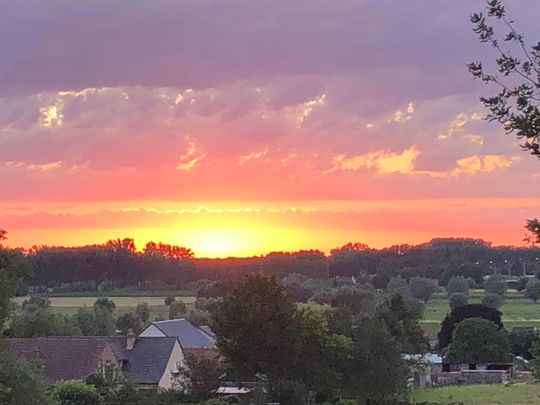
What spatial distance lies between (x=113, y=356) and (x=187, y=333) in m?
18.6

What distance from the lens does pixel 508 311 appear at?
10900cm

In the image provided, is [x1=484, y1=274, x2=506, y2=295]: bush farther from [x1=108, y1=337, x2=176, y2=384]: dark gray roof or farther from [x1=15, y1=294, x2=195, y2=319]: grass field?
[x1=108, y1=337, x2=176, y2=384]: dark gray roof

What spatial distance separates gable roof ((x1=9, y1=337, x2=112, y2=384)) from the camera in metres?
48.8

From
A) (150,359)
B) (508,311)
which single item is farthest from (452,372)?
(508,311)

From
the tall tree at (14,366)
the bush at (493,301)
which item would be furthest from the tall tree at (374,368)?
the bush at (493,301)

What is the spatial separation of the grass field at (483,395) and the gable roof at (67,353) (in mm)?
17216

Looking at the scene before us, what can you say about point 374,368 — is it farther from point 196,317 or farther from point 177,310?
point 177,310

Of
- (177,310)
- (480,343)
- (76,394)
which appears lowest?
(480,343)

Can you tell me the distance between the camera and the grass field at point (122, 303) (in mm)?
95006

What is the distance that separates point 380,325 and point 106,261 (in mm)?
85457

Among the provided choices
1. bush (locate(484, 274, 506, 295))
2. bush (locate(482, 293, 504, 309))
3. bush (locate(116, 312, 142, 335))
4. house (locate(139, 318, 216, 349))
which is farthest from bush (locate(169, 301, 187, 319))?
bush (locate(484, 274, 506, 295))

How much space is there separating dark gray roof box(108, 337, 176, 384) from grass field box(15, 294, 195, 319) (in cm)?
3568

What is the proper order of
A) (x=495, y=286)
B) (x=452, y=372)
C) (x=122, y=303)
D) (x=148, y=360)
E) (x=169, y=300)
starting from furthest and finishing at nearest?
(x=495, y=286), (x=169, y=300), (x=122, y=303), (x=452, y=372), (x=148, y=360)

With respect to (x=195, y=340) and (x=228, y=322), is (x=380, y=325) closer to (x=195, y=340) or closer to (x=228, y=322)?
(x=228, y=322)
